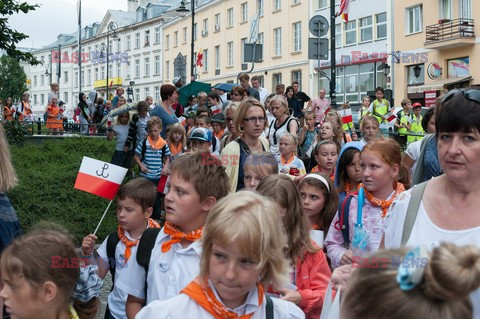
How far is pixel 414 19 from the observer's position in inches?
1640

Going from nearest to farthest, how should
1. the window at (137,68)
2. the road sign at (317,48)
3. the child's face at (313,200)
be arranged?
the child's face at (313,200), the road sign at (317,48), the window at (137,68)

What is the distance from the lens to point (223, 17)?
6306 cm

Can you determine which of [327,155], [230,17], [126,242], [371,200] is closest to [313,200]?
[371,200]

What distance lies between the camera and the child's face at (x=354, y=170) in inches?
243

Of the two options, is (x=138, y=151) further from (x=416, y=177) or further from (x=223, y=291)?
(x=223, y=291)

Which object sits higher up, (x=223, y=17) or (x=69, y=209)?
(x=223, y=17)

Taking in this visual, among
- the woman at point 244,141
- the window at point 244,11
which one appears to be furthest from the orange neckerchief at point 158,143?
the window at point 244,11

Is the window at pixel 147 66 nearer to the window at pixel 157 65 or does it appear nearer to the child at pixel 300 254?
the window at pixel 157 65

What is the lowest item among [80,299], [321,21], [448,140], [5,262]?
[80,299]

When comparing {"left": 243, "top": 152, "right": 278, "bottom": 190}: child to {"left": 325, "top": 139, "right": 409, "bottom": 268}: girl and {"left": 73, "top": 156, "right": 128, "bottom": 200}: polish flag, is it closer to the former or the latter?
{"left": 325, "top": 139, "right": 409, "bottom": 268}: girl

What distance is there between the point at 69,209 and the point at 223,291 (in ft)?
29.2

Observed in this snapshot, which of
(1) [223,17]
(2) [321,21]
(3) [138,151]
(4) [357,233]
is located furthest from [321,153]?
(1) [223,17]

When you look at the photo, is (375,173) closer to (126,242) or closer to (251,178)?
(251,178)

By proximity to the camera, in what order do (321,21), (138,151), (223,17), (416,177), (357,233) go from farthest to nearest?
1. (223,17)
2. (321,21)
3. (138,151)
4. (416,177)
5. (357,233)
